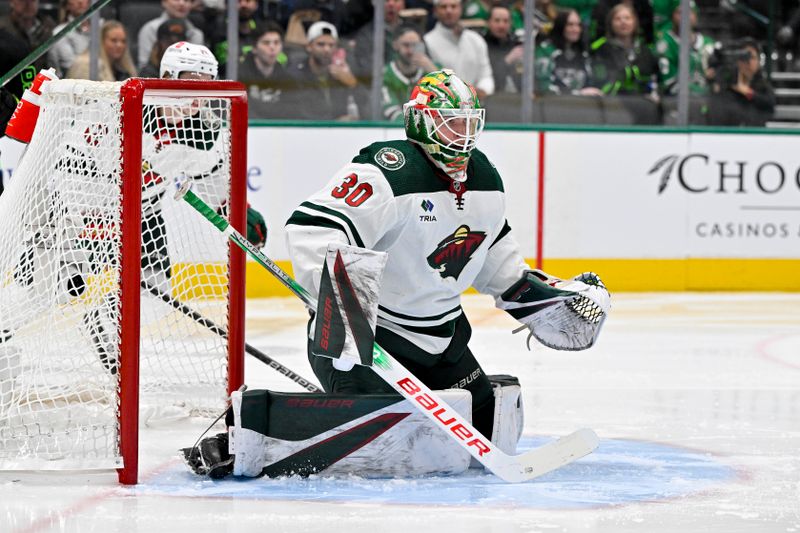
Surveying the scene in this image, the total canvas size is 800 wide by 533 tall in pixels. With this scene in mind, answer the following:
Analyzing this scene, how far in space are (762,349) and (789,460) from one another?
1.95m

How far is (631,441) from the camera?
11.6 feet

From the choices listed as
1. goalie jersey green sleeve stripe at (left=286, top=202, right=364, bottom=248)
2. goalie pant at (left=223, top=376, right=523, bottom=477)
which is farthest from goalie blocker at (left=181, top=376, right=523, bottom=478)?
goalie jersey green sleeve stripe at (left=286, top=202, right=364, bottom=248)

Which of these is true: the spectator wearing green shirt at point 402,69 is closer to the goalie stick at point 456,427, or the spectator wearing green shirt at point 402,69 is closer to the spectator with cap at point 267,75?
the spectator with cap at point 267,75

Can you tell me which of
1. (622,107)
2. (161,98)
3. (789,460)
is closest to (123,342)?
(161,98)

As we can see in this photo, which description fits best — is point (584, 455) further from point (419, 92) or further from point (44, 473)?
point (44, 473)

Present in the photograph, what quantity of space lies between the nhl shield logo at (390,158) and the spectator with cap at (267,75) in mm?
3810

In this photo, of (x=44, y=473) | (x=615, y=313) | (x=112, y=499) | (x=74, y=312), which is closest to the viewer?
(x=112, y=499)

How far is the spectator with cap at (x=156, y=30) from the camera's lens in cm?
664

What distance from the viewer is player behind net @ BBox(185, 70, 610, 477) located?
9.66ft

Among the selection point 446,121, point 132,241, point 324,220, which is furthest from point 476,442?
point 132,241

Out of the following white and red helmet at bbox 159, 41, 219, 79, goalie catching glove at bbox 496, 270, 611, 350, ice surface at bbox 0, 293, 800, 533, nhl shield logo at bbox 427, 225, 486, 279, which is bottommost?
ice surface at bbox 0, 293, 800, 533

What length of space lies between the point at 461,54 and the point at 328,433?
4.26 meters

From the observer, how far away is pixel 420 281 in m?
3.11

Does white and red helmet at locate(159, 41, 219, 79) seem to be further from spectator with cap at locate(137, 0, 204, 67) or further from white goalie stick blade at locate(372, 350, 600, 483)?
spectator with cap at locate(137, 0, 204, 67)
